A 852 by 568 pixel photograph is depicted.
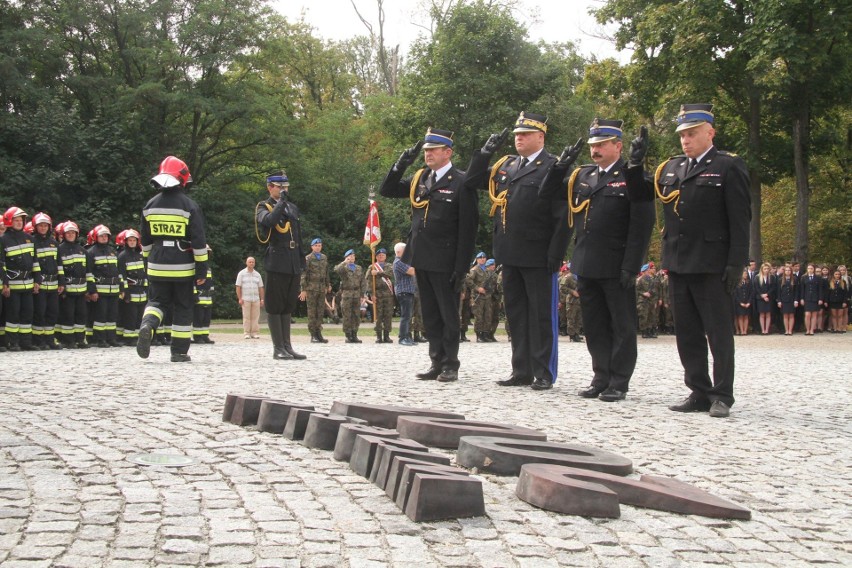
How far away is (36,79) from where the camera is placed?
128ft

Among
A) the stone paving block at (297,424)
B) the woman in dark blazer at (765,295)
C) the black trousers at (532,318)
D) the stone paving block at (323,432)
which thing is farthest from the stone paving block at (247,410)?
the woman in dark blazer at (765,295)

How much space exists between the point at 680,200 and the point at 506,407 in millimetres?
2235

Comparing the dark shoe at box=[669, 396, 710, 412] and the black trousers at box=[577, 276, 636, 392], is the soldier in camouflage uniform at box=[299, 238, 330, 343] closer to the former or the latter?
the black trousers at box=[577, 276, 636, 392]

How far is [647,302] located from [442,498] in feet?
82.9

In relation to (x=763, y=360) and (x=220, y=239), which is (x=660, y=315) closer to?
(x=763, y=360)

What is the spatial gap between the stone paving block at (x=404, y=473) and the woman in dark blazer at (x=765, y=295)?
27.3 metres

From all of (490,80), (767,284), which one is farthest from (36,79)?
(767,284)

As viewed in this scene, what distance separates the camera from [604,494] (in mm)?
4512

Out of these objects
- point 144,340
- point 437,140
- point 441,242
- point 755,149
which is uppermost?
point 755,149

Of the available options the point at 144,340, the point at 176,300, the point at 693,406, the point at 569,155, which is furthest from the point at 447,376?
the point at 176,300

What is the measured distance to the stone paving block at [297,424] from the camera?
20.5 ft

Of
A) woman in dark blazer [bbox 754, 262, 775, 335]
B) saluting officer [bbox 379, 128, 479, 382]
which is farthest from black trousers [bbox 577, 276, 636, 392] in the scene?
woman in dark blazer [bbox 754, 262, 775, 335]

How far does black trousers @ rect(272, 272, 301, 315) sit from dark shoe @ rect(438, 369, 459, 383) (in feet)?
11.6

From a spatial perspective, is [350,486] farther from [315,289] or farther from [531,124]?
[315,289]
